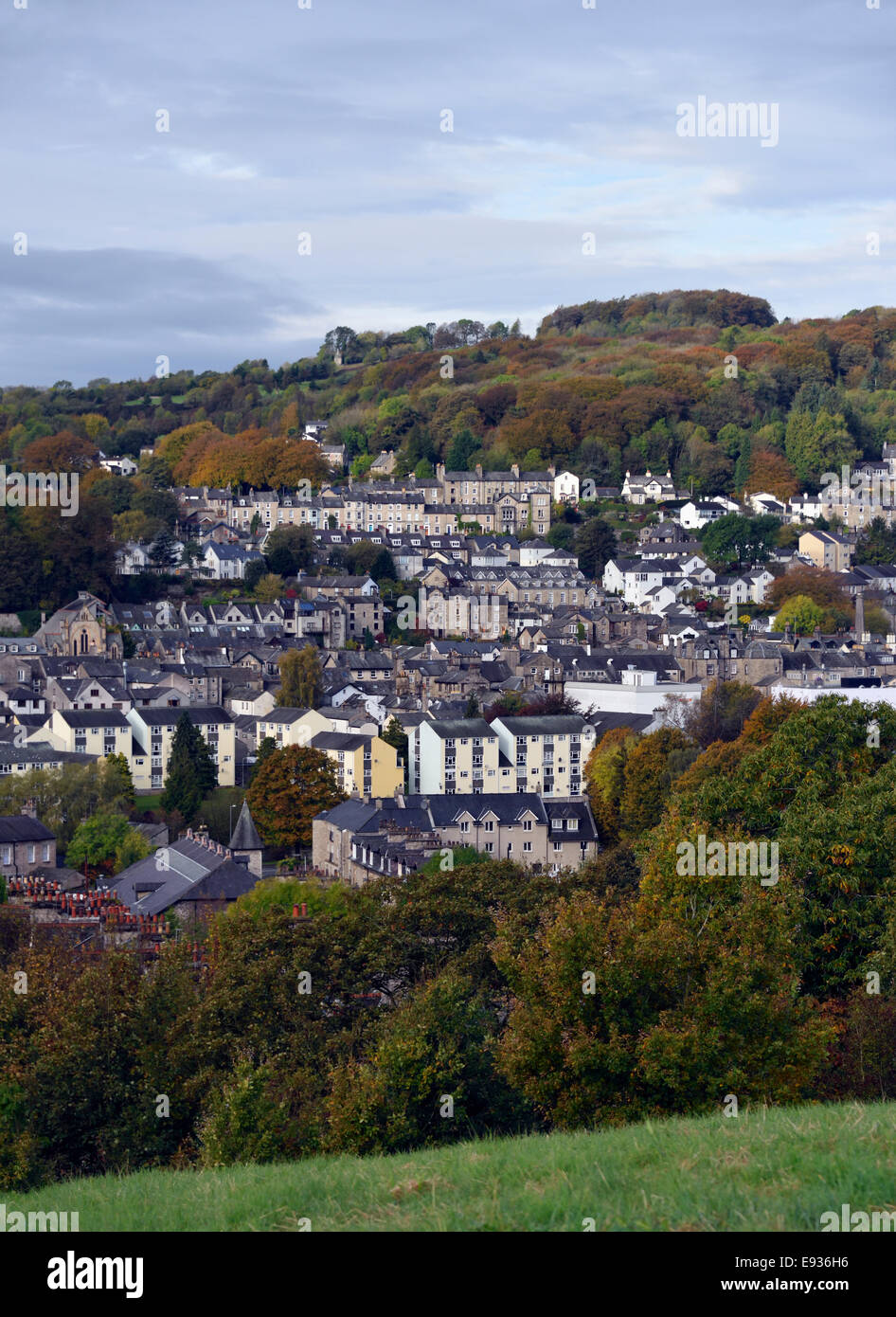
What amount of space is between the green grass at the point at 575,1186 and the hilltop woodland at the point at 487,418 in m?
71.1

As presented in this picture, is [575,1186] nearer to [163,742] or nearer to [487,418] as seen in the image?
[163,742]

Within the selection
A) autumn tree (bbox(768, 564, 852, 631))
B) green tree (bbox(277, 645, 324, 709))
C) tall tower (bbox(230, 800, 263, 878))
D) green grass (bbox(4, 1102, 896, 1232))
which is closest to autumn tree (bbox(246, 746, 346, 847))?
tall tower (bbox(230, 800, 263, 878))

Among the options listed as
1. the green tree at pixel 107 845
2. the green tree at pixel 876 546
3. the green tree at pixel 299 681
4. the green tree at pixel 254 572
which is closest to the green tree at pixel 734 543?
the green tree at pixel 876 546

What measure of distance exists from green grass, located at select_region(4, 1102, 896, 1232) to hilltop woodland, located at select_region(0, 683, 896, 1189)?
3816 millimetres

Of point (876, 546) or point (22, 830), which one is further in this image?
point (876, 546)

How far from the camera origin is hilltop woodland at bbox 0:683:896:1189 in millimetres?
15359

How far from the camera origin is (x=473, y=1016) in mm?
17500

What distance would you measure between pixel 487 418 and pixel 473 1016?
110837 mm

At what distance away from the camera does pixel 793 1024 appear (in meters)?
17.0

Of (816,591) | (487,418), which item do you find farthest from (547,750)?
(487,418)
